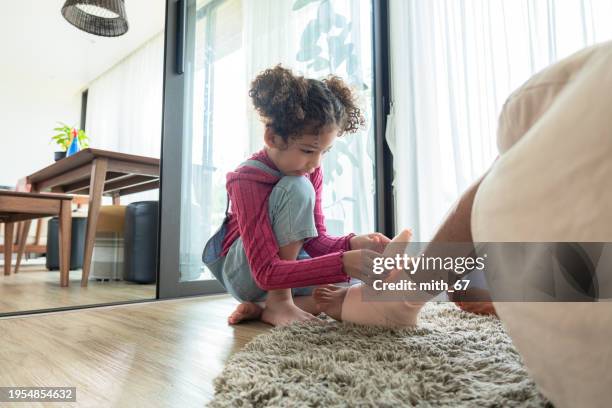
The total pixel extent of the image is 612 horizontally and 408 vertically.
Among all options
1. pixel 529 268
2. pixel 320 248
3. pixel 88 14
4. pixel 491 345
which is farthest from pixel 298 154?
pixel 88 14

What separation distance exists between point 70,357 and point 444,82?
5.62 ft

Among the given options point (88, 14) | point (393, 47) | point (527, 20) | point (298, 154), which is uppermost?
point (88, 14)

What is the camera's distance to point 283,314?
2.96 ft

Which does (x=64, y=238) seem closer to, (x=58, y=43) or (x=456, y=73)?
(x=456, y=73)

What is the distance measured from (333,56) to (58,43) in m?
2.78

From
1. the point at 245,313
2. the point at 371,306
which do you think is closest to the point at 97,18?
the point at 245,313

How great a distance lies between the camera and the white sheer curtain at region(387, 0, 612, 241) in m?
1.45

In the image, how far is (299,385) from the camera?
0.48 m

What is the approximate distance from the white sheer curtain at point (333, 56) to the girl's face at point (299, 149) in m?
0.98

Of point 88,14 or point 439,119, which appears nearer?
point 439,119

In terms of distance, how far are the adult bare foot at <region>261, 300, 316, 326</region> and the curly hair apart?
38 cm

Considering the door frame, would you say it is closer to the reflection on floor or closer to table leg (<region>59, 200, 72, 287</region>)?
the reflection on floor

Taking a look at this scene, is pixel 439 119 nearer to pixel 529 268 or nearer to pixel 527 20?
pixel 527 20

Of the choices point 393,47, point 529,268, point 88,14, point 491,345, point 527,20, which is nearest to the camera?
point 529,268
